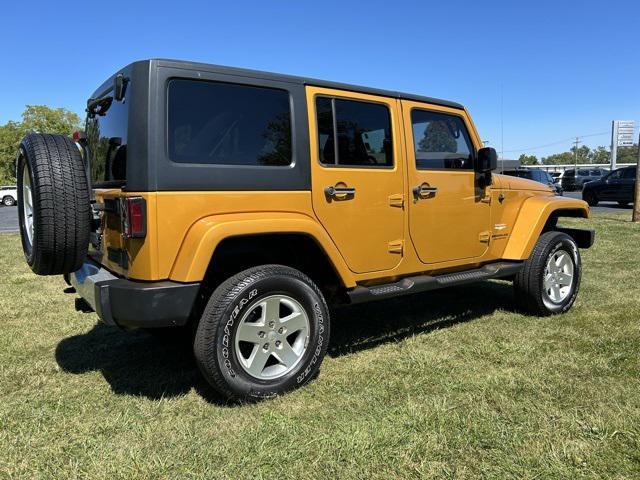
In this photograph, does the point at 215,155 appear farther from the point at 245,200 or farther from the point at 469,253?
the point at 469,253

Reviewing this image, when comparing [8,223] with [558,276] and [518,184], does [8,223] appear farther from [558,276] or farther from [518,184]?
[558,276]

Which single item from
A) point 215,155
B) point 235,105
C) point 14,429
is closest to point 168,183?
point 215,155

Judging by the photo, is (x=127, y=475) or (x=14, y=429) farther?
(x=14, y=429)

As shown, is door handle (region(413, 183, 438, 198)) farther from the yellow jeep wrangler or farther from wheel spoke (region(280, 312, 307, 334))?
wheel spoke (region(280, 312, 307, 334))

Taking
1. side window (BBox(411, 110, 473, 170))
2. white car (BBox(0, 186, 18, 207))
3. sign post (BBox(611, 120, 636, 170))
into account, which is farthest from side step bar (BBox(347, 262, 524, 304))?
white car (BBox(0, 186, 18, 207))

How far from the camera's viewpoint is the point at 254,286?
298cm

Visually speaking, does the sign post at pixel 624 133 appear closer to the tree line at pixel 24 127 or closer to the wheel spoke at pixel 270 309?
the wheel spoke at pixel 270 309

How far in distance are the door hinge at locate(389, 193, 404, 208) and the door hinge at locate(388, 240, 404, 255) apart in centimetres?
27

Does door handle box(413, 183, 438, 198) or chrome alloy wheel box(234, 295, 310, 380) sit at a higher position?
door handle box(413, 183, 438, 198)

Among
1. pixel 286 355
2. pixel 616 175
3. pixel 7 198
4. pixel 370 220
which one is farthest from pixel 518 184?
pixel 7 198

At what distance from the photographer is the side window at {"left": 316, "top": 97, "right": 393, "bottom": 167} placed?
136 inches

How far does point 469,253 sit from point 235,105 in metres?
2.41

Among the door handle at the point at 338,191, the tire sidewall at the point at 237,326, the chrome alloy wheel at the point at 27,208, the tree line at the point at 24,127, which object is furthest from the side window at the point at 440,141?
the tree line at the point at 24,127

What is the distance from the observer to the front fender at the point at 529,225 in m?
4.66
